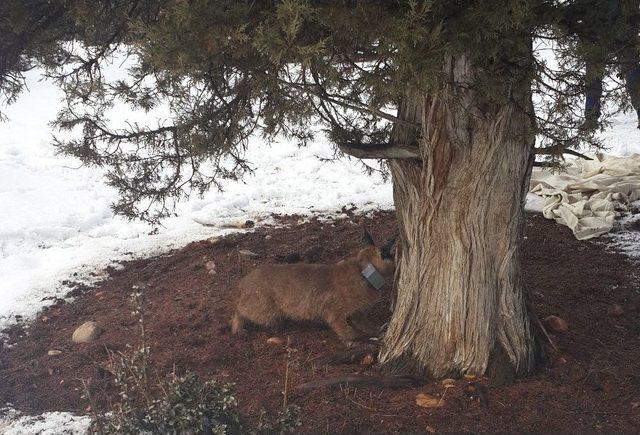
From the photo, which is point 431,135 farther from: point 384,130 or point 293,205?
point 293,205

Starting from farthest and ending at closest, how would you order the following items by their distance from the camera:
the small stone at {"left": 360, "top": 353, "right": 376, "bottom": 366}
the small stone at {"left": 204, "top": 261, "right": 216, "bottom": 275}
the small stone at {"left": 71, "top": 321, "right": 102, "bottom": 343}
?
1. the small stone at {"left": 204, "top": 261, "right": 216, "bottom": 275}
2. the small stone at {"left": 71, "top": 321, "right": 102, "bottom": 343}
3. the small stone at {"left": 360, "top": 353, "right": 376, "bottom": 366}

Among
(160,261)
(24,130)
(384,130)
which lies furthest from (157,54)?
(24,130)

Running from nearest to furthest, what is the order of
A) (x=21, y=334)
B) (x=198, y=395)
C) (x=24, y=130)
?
(x=198, y=395) → (x=21, y=334) → (x=24, y=130)

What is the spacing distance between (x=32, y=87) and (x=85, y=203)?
9429mm

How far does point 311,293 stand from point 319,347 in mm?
421

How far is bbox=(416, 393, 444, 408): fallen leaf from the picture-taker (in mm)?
3857

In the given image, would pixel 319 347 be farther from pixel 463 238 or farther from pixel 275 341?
pixel 463 238

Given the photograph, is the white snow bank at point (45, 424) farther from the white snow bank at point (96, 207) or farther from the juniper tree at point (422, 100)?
the white snow bank at point (96, 207)

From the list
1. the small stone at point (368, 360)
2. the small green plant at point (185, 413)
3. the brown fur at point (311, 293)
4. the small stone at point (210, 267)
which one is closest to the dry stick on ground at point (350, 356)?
the small stone at point (368, 360)

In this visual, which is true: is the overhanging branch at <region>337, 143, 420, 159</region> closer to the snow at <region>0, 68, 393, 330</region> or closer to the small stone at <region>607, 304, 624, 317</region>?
the snow at <region>0, 68, 393, 330</region>

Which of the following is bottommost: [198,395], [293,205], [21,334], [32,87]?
[21,334]

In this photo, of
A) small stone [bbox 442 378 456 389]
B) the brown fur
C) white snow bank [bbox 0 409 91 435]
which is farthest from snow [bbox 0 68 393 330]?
small stone [bbox 442 378 456 389]

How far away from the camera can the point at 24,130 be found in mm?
14156

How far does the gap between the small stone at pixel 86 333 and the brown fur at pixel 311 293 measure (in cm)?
114
